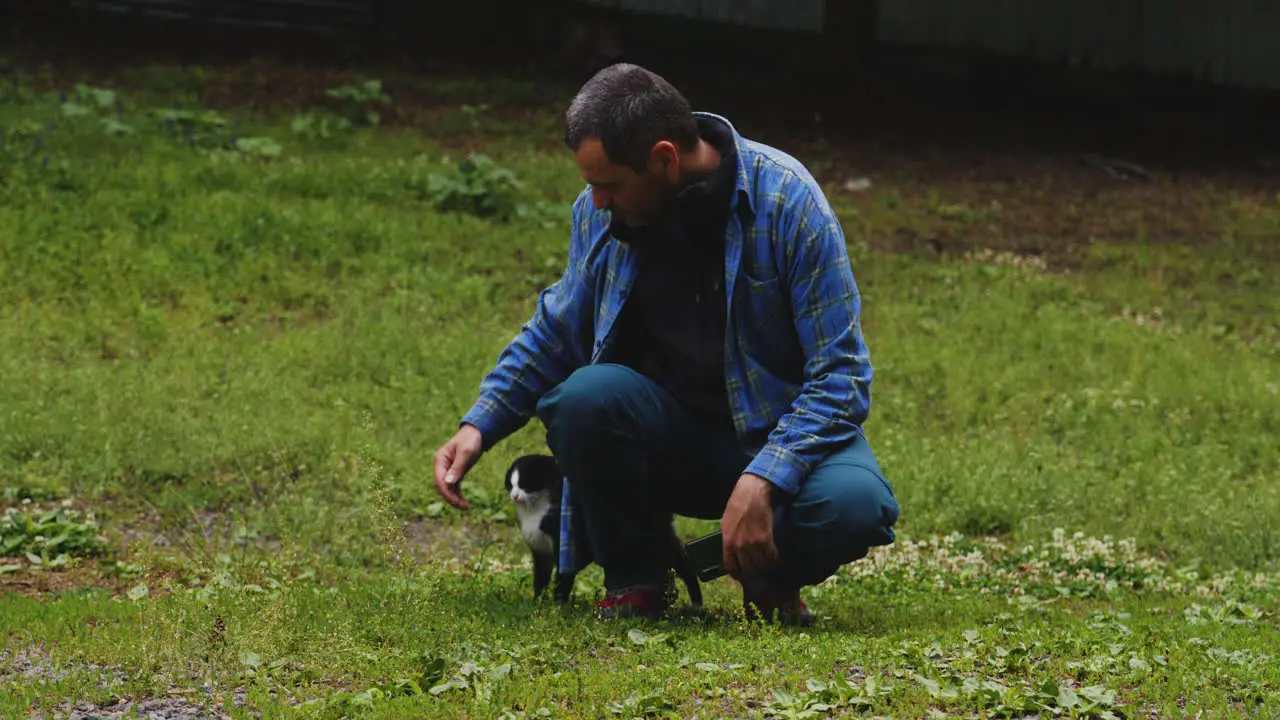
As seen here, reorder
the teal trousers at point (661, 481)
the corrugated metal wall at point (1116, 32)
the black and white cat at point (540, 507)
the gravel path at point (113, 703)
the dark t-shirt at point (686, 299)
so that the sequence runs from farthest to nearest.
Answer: the corrugated metal wall at point (1116, 32)
the black and white cat at point (540, 507)
the dark t-shirt at point (686, 299)
the teal trousers at point (661, 481)
the gravel path at point (113, 703)

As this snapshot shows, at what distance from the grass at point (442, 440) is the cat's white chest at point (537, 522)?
0.69 ft

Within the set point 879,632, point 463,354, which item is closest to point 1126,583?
point 879,632

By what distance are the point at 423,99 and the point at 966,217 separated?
572 centimetres

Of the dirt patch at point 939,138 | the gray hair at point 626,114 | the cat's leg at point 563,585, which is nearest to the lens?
the gray hair at point 626,114

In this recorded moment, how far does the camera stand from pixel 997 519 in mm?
7809

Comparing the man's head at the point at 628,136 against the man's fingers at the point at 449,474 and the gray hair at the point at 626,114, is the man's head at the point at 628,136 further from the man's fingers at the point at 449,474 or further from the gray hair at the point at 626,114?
the man's fingers at the point at 449,474

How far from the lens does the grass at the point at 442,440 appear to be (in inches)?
172

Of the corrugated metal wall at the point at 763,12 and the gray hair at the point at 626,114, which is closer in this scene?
the gray hair at the point at 626,114

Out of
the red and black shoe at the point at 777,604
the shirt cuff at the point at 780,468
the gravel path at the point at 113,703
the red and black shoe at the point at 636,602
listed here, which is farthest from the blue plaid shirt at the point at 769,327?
the gravel path at the point at 113,703

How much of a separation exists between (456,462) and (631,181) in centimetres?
104

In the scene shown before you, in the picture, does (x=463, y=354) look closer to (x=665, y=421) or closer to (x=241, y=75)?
(x=665, y=421)

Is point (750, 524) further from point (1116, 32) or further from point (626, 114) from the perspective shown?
point (1116, 32)

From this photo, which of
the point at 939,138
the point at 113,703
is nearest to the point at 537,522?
the point at 113,703

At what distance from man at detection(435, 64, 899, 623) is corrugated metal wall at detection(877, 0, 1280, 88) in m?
15.4
